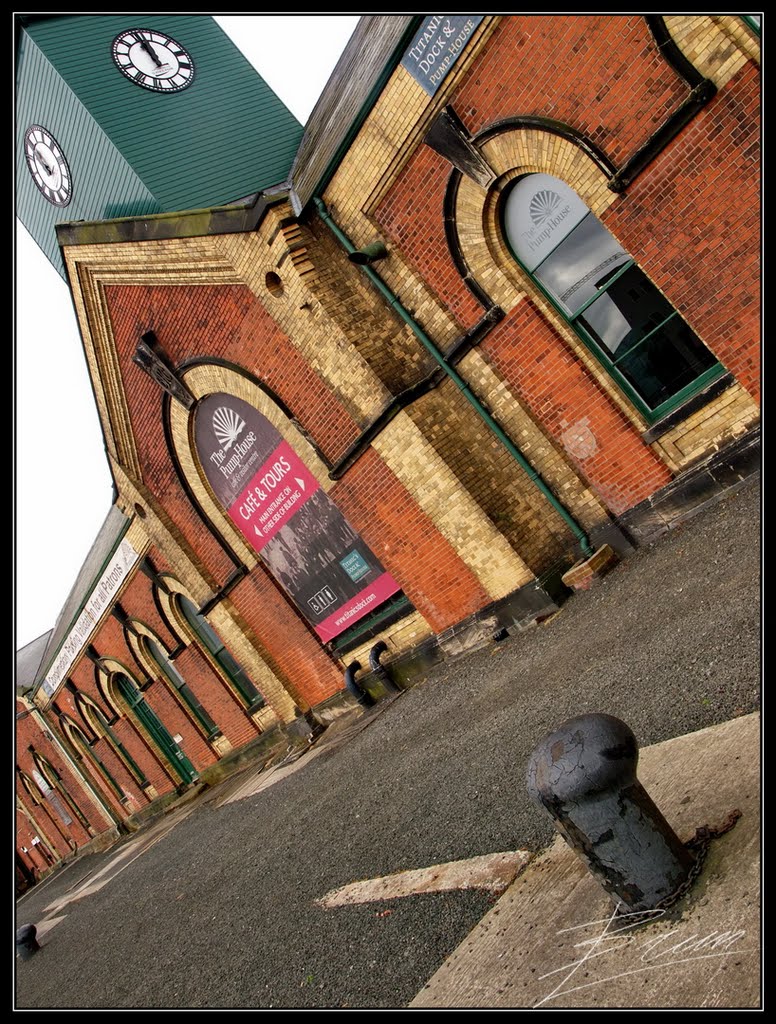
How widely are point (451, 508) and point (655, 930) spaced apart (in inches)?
267

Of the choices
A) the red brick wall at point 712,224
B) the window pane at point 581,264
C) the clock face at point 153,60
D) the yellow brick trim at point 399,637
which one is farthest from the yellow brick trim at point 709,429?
the clock face at point 153,60

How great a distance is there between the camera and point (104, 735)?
23.3m

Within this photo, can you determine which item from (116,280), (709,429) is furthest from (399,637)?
(116,280)

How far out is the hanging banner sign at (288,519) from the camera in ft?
38.4

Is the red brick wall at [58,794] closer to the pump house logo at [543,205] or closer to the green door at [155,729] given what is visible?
the green door at [155,729]

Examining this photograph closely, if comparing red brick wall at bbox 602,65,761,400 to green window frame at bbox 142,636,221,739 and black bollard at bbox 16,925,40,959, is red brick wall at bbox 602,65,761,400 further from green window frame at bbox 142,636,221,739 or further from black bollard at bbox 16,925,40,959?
green window frame at bbox 142,636,221,739

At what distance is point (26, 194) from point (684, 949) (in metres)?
17.5

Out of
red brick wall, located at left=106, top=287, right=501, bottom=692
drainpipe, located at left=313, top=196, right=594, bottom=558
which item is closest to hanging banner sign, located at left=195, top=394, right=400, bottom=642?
red brick wall, located at left=106, top=287, right=501, bottom=692

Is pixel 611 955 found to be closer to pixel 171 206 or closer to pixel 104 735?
pixel 171 206

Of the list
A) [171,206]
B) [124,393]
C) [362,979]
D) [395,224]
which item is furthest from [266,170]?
[362,979]

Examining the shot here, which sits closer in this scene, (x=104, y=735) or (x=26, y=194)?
(x=26, y=194)

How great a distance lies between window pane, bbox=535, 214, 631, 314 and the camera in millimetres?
7983

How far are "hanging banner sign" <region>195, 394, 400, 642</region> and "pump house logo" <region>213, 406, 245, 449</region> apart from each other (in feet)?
0.06

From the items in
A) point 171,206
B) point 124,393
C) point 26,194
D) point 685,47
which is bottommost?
point 685,47
